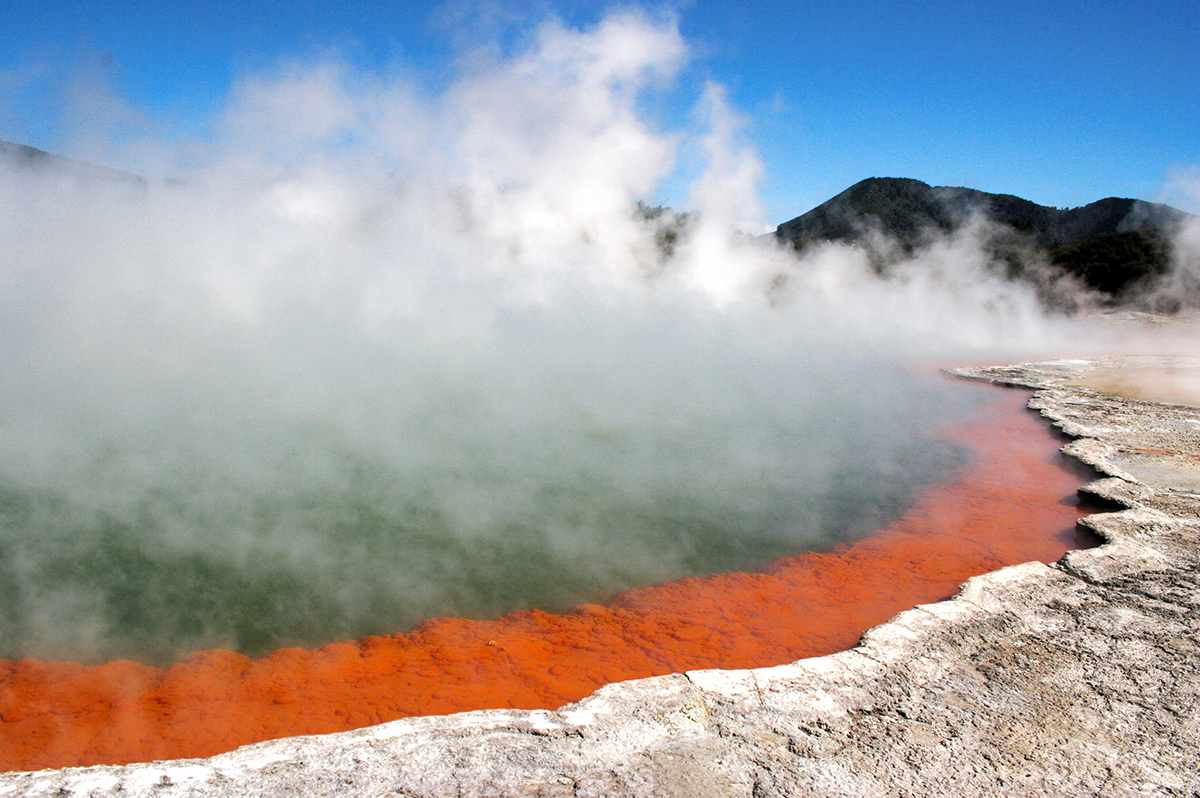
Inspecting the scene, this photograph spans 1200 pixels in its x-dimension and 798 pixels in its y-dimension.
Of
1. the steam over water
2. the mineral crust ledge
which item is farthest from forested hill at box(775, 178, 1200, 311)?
the mineral crust ledge

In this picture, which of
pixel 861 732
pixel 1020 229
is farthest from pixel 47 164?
pixel 1020 229

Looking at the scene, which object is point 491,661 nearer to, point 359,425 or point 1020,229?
point 359,425

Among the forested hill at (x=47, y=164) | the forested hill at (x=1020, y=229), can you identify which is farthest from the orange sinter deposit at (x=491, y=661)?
the forested hill at (x=1020, y=229)

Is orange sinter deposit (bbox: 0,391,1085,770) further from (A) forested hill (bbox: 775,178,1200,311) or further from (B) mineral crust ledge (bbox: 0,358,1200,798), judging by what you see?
(A) forested hill (bbox: 775,178,1200,311)

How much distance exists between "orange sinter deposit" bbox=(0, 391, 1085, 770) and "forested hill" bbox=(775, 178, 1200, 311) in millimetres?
14607

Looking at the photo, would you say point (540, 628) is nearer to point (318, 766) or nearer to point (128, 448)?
point (318, 766)

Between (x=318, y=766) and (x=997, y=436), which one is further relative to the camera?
(x=997, y=436)

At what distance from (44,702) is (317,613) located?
36.7 inches

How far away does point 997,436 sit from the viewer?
223 inches

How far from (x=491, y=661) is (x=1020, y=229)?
24.5 m

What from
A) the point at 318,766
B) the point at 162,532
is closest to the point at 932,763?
the point at 318,766

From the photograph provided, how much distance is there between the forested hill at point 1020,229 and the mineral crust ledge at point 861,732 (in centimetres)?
1558

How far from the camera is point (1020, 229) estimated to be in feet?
69.7

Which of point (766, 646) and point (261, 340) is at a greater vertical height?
point (261, 340)
